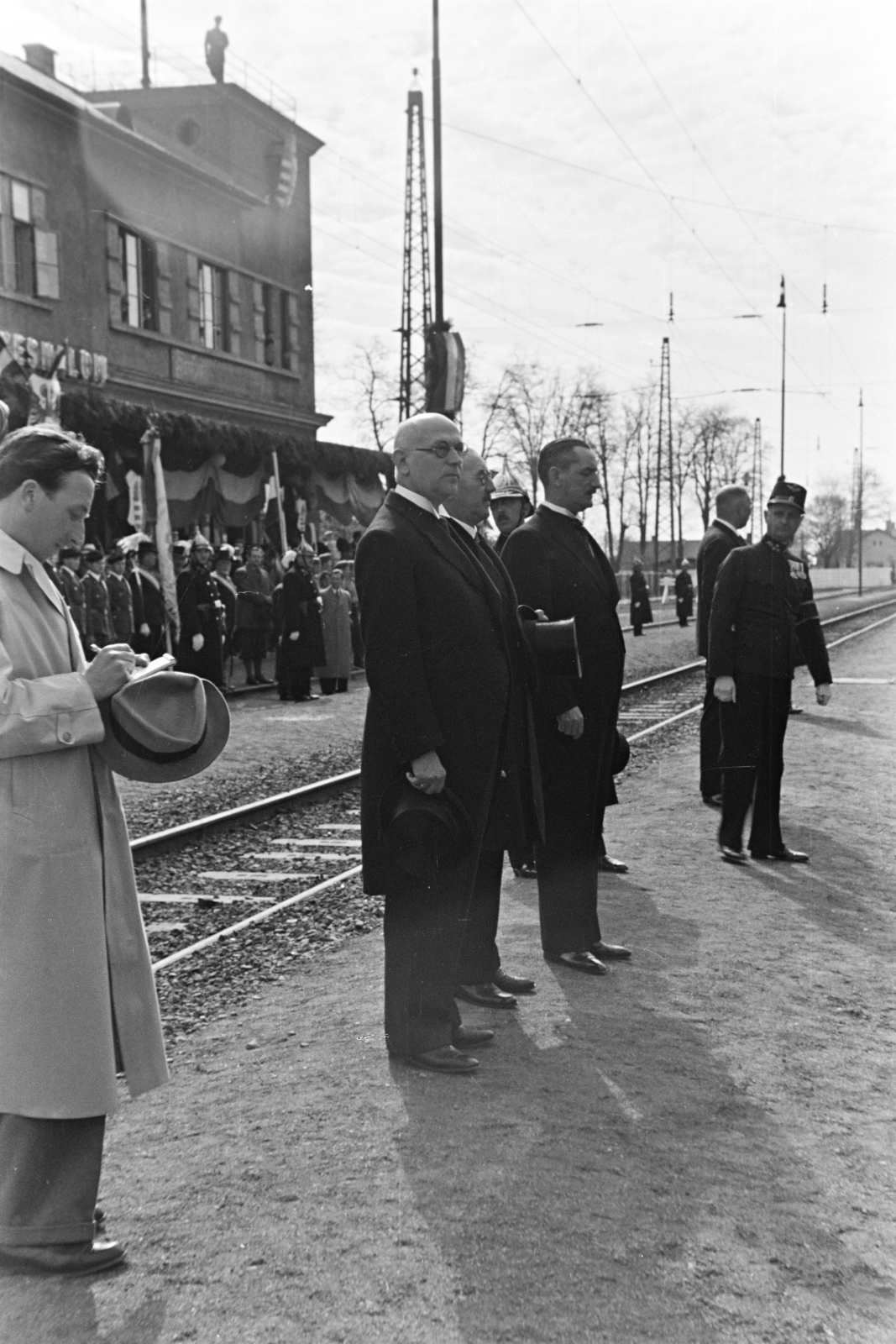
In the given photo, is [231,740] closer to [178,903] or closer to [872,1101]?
[178,903]

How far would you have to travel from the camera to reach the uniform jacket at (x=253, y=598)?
20312 millimetres

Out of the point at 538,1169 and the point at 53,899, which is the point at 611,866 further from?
the point at 53,899

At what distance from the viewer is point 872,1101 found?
14.3 ft

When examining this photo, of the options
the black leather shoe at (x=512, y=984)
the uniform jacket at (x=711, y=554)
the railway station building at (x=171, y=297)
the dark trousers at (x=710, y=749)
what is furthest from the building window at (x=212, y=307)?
the black leather shoe at (x=512, y=984)

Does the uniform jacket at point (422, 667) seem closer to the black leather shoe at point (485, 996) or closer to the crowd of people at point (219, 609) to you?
the black leather shoe at point (485, 996)

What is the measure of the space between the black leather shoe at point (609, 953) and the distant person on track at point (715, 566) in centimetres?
394

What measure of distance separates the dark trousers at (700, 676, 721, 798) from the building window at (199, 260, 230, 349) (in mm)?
22640

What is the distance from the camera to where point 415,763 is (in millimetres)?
4277

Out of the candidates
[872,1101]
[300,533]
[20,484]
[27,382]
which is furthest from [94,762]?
[300,533]

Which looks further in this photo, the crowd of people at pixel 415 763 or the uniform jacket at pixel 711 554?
the uniform jacket at pixel 711 554

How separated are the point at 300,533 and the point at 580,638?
1904 cm

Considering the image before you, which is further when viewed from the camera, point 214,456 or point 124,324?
point 124,324

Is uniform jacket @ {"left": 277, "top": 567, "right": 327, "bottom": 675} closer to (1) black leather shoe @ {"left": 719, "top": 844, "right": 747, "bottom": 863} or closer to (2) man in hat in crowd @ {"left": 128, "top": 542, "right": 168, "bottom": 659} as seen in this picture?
(2) man in hat in crowd @ {"left": 128, "top": 542, "right": 168, "bottom": 659}

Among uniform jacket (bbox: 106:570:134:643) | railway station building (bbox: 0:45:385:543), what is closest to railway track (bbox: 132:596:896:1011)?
uniform jacket (bbox: 106:570:134:643)
